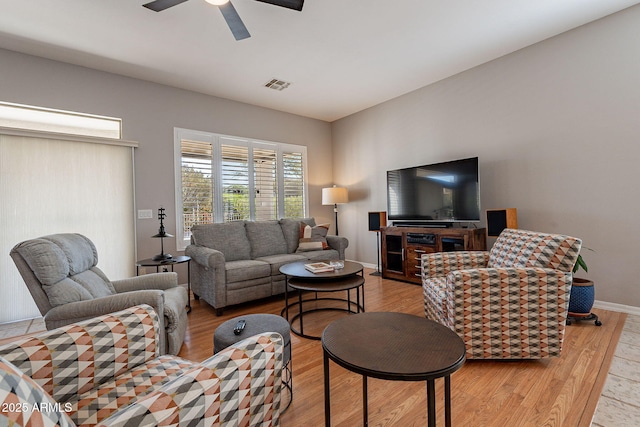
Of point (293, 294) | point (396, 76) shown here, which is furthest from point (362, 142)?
point (293, 294)

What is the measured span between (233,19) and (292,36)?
0.85m

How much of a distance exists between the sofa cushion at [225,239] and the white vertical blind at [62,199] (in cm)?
96

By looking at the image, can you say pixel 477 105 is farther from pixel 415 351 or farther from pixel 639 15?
pixel 415 351

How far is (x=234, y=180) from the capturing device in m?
4.60

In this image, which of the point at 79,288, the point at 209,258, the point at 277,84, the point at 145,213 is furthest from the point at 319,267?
the point at 277,84

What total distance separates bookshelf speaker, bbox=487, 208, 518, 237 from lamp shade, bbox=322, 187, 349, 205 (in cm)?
240

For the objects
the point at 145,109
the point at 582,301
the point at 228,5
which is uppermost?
the point at 228,5

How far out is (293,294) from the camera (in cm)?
363

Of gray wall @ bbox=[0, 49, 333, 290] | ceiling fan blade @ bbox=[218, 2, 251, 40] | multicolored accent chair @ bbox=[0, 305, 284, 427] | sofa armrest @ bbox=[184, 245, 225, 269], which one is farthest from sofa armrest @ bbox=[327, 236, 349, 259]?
multicolored accent chair @ bbox=[0, 305, 284, 427]

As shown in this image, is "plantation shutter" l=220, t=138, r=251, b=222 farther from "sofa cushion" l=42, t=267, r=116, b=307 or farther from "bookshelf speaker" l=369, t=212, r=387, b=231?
"sofa cushion" l=42, t=267, r=116, b=307

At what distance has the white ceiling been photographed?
2533 millimetres

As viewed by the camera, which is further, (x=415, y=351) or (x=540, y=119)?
(x=540, y=119)

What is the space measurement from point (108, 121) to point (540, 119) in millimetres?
5223

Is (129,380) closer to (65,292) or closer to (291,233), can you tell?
(65,292)
